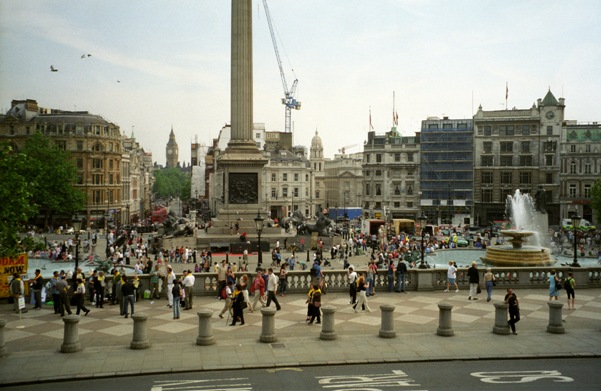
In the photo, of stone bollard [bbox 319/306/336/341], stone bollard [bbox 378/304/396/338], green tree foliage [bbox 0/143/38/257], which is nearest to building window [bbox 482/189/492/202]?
stone bollard [bbox 378/304/396/338]

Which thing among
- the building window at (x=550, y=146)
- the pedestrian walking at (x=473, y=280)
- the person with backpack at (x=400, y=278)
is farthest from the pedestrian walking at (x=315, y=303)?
the building window at (x=550, y=146)

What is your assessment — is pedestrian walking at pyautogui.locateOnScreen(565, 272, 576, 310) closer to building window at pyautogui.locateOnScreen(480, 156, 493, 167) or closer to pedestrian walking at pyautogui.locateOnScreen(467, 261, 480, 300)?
pedestrian walking at pyautogui.locateOnScreen(467, 261, 480, 300)

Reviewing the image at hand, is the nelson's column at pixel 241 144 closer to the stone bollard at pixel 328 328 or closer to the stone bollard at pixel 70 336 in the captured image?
the stone bollard at pixel 328 328

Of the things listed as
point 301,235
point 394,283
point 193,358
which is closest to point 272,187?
point 301,235

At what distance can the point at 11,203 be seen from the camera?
20.6m

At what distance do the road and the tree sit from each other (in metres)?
62.3

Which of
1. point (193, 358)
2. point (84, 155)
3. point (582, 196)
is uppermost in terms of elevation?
point (84, 155)

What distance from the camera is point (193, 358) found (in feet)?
47.9

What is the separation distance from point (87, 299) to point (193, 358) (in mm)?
10030

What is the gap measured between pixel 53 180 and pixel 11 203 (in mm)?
55624

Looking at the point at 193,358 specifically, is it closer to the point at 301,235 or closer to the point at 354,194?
the point at 301,235

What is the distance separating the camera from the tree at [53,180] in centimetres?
7031

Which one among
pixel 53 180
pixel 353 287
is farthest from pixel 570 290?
Answer: pixel 53 180

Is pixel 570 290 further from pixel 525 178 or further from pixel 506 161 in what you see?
pixel 506 161
